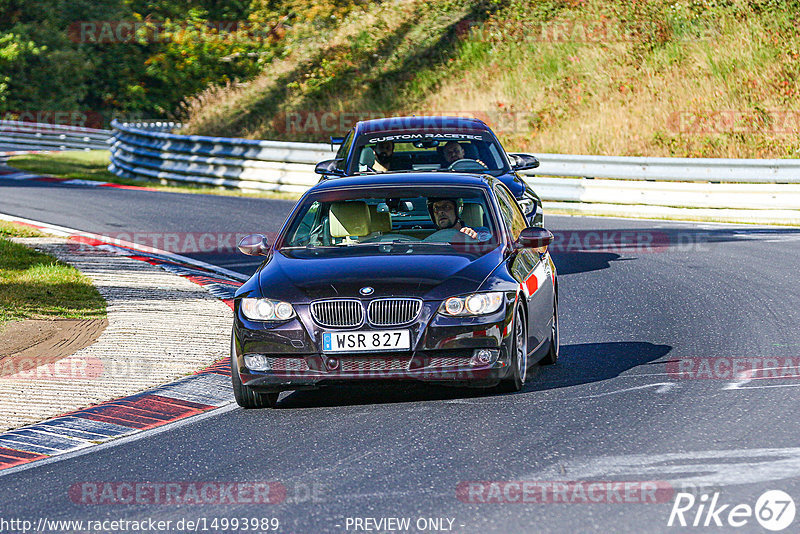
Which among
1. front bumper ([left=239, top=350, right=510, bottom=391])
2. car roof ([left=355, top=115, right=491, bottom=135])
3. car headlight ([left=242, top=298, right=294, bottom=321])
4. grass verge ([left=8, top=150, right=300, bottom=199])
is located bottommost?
grass verge ([left=8, top=150, right=300, bottom=199])

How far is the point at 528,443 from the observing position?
702cm

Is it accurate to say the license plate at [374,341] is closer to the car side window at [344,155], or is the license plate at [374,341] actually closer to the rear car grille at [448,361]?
the rear car grille at [448,361]

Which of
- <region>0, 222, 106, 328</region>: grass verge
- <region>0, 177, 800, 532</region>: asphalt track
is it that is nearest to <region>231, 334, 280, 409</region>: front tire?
<region>0, 177, 800, 532</region>: asphalt track

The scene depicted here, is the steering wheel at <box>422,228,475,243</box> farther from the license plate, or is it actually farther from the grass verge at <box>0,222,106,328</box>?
the grass verge at <box>0,222,106,328</box>

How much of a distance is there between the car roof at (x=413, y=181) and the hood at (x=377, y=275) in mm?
982

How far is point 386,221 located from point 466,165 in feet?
14.7

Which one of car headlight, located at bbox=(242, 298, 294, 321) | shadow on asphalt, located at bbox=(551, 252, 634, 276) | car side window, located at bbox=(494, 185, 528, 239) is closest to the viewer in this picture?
car headlight, located at bbox=(242, 298, 294, 321)

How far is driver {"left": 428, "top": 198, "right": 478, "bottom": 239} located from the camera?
941 centimetres

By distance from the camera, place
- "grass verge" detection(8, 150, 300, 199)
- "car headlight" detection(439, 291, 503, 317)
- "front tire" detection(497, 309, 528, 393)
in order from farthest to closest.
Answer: "grass verge" detection(8, 150, 300, 199)
"front tire" detection(497, 309, 528, 393)
"car headlight" detection(439, 291, 503, 317)

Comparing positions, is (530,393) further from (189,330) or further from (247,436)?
(189,330)

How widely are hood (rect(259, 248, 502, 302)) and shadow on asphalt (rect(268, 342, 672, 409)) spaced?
834 millimetres

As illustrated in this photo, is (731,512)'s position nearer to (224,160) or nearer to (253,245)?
(253,245)

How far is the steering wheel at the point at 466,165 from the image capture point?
13.6 m

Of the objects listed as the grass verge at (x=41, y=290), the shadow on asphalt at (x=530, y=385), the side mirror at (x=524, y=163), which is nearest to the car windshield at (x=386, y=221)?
the shadow on asphalt at (x=530, y=385)
